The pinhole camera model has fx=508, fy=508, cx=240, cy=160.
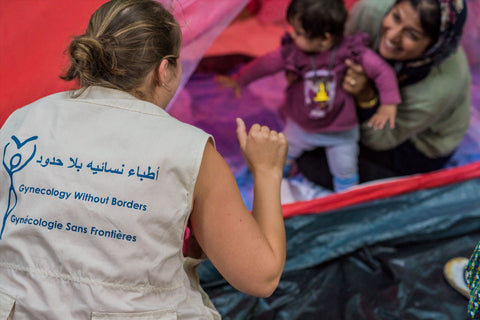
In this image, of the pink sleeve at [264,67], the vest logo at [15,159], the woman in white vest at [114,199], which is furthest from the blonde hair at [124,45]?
the pink sleeve at [264,67]

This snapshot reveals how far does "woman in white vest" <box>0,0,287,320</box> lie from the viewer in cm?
76

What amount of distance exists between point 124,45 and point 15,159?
24cm

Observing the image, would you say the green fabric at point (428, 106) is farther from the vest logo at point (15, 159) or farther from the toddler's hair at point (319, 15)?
the vest logo at point (15, 159)

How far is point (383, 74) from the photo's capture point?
1474mm

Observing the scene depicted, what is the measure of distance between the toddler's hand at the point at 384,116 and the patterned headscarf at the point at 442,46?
0.11 m

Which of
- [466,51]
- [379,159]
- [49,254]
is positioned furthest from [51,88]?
[466,51]

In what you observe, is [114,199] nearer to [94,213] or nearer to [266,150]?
[94,213]

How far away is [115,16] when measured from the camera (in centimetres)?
81

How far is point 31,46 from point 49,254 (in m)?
0.58

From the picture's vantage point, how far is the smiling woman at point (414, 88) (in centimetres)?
140

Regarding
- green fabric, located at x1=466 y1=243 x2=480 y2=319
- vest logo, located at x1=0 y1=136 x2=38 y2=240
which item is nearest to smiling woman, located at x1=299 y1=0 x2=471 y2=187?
green fabric, located at x1=466 y1=243 x2=480 y2=319

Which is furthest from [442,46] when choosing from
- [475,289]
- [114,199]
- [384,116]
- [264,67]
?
[114,199]

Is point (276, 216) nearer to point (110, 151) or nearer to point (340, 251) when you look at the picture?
point (110, 151)

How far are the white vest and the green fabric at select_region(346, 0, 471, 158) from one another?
94 cm
